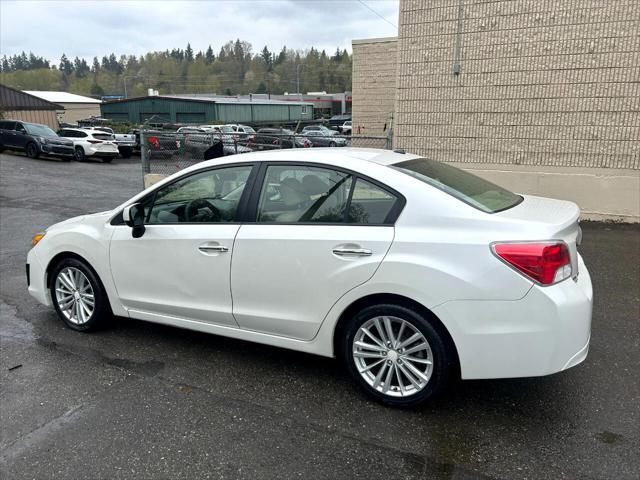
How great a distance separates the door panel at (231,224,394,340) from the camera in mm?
3209

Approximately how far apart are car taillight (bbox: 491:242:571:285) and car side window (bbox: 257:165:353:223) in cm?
104

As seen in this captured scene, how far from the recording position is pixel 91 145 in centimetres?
2375

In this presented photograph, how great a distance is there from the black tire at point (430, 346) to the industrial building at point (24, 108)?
35695mm

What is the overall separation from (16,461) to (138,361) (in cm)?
123

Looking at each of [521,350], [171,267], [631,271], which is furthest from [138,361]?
[631,271]

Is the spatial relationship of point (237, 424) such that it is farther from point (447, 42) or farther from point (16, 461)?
point (447, 42)

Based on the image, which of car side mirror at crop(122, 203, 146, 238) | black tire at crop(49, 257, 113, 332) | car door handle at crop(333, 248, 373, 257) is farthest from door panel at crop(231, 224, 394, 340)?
black tire at crop(49, 257, 113, 332)

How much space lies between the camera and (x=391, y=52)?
22.4 metres

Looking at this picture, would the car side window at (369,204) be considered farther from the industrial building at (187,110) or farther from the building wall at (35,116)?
the industrial building at (187,110)

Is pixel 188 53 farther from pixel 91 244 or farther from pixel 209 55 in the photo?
pixel 91 244

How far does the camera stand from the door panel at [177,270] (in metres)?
3.71

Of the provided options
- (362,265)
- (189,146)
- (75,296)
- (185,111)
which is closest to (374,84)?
(189,146)

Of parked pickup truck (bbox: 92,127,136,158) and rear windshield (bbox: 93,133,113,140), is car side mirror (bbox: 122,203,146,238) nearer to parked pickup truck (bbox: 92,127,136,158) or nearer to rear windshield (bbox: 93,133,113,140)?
rear windshield (bbox: 93,133,113,140)

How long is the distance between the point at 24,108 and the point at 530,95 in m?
36.1
